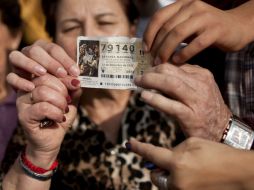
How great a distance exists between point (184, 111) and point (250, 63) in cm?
48

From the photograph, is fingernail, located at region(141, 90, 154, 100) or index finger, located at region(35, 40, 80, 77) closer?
fingernail, located at region(141, 90, 154, 100)

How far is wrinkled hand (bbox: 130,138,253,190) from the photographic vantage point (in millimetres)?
938

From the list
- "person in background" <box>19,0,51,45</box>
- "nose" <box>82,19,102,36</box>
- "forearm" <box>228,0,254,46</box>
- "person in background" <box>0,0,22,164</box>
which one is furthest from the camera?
"person in background" <box>19,0,51,45</box>

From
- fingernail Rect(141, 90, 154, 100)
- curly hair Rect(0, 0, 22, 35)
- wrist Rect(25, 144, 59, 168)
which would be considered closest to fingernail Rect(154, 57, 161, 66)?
fingernail Rect(141, 90, 154, 100)

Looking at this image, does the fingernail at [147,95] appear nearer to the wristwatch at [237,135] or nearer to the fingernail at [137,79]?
the fingernail at [137,79]

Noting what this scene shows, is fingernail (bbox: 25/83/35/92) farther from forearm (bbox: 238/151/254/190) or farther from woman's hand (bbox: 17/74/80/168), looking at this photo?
forearm (bbox: 238/151/254/190)

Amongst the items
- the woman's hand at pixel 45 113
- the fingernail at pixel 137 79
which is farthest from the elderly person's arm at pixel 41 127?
the fingernail at pixel 137 79

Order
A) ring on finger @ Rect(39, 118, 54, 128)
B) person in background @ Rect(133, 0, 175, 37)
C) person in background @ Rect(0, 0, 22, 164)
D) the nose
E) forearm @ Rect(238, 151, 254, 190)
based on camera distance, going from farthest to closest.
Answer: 1. person in background @ Rect(0, 0, 22, 164)
2. person in background @ Rect(133, 0, 175, 37)
3. the nose
4. ring on finger @ Rect(39, 118, 54, 128)
5. forearm @ Rect(238, 151, 254, 190)

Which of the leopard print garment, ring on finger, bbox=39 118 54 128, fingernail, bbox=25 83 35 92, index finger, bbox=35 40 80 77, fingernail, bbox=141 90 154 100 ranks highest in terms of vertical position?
index finger, bbox=35 40 80 77

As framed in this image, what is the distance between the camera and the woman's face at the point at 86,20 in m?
1.58

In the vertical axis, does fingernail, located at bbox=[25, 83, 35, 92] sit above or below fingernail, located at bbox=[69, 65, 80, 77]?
below

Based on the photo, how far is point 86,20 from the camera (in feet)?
5.16

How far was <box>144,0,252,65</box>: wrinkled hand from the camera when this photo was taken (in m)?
1.05

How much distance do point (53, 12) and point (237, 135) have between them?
95 centimetres
